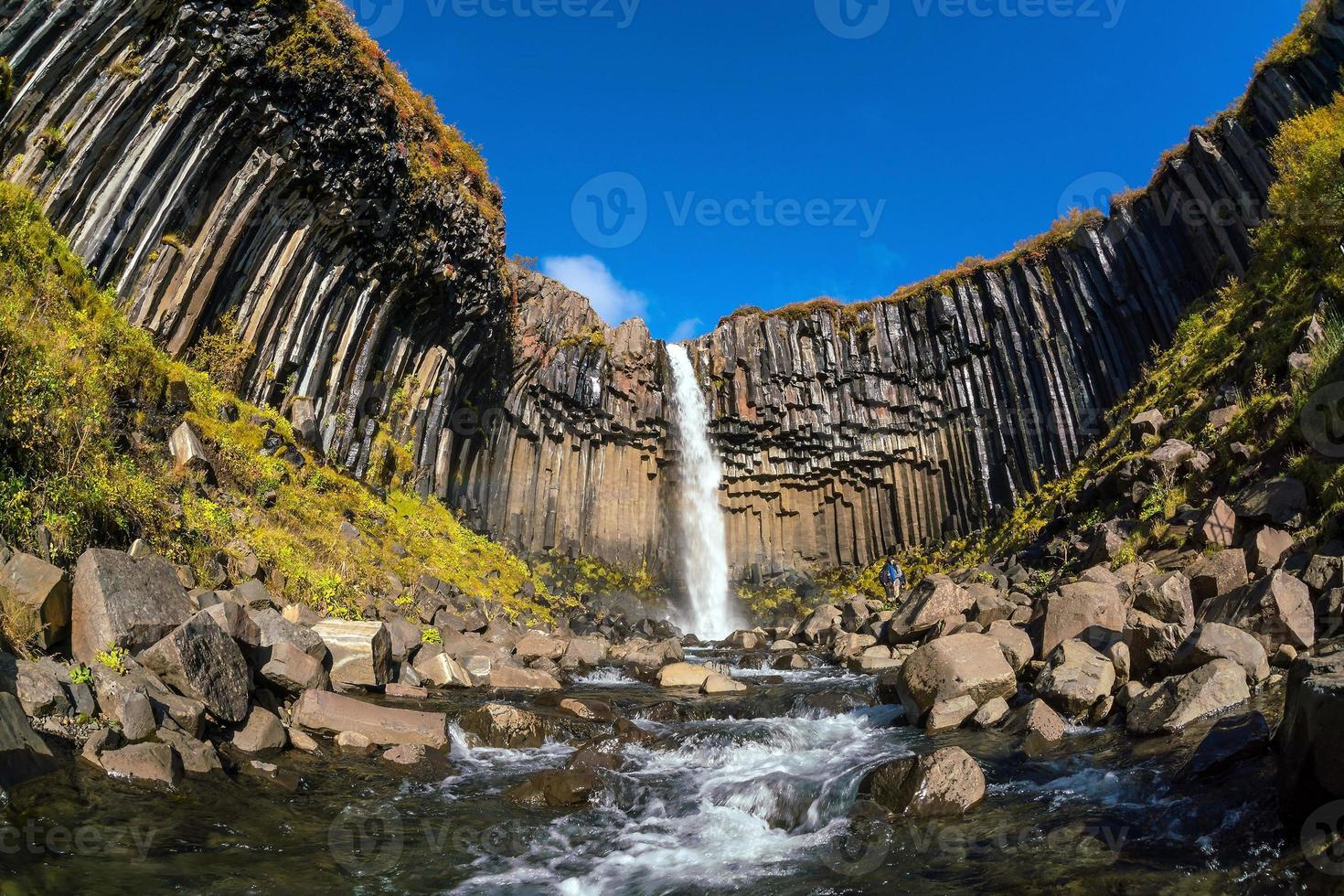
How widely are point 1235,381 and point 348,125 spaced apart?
74.2ft

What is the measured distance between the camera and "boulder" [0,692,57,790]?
189 inches

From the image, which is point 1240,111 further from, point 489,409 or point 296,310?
point 296,310

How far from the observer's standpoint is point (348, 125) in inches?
717

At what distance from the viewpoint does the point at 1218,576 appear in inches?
389

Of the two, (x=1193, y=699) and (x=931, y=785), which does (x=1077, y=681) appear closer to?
(x=1193, y=699)

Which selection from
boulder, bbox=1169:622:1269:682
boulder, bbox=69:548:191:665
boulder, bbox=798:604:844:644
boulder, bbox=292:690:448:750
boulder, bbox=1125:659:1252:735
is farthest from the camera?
boulder, bbox=798:604:844:644

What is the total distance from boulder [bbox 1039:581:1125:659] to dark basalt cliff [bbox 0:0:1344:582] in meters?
17.8

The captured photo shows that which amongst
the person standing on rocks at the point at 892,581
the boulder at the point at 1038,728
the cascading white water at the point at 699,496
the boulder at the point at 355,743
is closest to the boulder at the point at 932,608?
the boulder at the point at 1038,728

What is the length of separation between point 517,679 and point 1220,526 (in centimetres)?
1192

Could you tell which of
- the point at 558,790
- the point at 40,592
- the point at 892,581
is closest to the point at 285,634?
the point at 40,592

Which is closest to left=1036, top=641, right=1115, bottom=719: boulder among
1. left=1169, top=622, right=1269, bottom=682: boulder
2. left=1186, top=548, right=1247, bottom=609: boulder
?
left=1169, top=622, right=1269, bottom=682: boulder

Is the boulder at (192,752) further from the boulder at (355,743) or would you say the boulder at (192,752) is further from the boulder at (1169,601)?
the boulder at (1169,601)

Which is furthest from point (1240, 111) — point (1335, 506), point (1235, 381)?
point (1335, 506)

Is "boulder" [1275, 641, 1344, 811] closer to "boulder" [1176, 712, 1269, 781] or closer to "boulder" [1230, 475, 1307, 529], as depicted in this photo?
"boulder" [1176, 712, 1269, 781]
